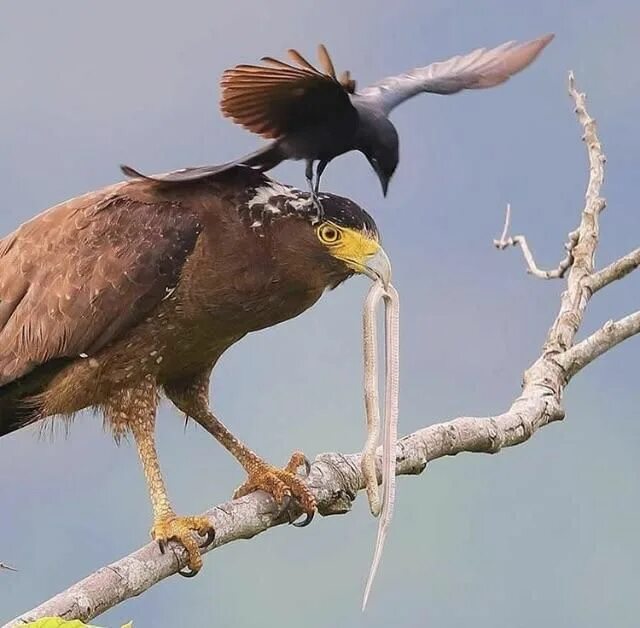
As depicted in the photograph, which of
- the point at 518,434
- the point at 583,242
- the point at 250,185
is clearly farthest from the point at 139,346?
the point at 583,242

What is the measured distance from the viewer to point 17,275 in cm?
373

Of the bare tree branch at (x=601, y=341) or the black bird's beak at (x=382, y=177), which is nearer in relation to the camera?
the black bird's beak at (x=382, y=177)

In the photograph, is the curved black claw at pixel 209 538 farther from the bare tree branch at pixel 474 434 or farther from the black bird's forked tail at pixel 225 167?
the black bird's forked tail at pixel 225 167

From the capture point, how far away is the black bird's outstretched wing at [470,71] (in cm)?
381

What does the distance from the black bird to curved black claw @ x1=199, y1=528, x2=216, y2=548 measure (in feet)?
2.91

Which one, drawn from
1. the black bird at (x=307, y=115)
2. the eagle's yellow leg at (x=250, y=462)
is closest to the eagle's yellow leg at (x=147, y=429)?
the eagle's yellow leg at (x=250, y=462)

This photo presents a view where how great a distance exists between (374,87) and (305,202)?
0.44 metres

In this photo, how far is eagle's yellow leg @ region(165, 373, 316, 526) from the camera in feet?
12.1

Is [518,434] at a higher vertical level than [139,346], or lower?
lower

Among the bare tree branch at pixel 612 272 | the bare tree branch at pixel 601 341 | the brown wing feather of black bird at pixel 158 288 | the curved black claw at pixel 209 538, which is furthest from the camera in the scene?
the bare tree branch at pixel 612 272

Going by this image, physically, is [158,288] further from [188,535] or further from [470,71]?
[470,71]

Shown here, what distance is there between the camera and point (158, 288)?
3.46 metres

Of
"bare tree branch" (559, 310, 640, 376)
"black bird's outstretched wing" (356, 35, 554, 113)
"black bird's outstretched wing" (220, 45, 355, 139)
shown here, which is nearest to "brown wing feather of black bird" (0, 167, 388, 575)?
"black bird's outstretched wing" (220, 45, 355, 139)

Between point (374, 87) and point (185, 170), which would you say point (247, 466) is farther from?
point (374, 87)
